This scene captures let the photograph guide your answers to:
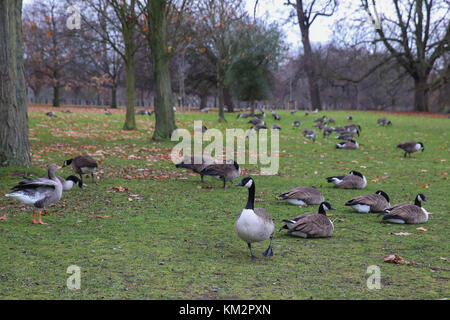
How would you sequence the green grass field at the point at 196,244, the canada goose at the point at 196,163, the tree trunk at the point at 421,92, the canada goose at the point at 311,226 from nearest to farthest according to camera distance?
1. the green grass field at the point at 196,244
2. the canada goose at the point at 311,226
3. the canada goose at the point at 196,163
4. the tree trunk at the point at 421,92

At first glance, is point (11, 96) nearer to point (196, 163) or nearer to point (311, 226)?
point (196, 163)

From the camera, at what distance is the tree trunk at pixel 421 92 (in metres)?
44.7

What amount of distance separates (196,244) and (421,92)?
45.8 metres

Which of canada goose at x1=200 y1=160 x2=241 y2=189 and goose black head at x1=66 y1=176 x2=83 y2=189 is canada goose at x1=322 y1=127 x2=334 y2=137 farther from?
goose black head at x1=66 y1=176 x2=83 y2=189

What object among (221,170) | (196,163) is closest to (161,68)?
(196,163)

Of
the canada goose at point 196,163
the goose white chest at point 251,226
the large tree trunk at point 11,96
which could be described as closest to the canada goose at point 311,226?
the goose white chest at point 251,226

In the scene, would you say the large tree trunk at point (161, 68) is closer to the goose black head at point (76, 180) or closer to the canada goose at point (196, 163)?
the canada goose at point (196, 163)

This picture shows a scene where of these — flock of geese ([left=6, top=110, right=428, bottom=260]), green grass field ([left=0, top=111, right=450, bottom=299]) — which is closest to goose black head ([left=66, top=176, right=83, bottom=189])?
flock of geese ([left=6, top=110, right=428, bottom=260])

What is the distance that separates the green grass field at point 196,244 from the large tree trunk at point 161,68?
593 cm

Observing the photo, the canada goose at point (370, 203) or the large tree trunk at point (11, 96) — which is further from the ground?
the large tree trunk at point (11, 96)

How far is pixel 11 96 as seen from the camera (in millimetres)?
11617

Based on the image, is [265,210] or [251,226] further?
[265,210]
